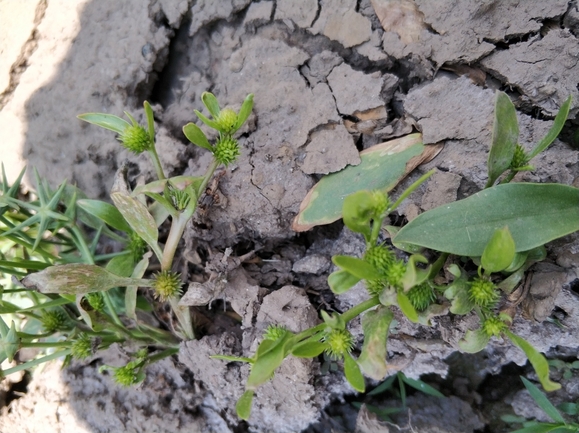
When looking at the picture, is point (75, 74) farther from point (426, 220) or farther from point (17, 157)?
point (426, 220)

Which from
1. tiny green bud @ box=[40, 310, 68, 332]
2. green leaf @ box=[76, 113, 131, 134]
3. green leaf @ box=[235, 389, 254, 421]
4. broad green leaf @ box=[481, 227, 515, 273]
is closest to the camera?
broad green leaf @ box=[481, 227, 515, 273]

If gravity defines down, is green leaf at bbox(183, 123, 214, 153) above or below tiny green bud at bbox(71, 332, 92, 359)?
above

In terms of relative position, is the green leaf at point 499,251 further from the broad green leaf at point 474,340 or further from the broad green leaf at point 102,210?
the broad green leaf at point 102,210

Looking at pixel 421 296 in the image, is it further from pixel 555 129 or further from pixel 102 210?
pixel 102 210

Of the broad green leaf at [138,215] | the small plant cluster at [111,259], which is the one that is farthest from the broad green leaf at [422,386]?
the broad green leaf at [138,215]

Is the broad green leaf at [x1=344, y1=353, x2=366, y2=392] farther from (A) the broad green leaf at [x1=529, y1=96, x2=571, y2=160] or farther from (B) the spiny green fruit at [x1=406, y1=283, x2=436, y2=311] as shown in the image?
(A) the broad green leaf at [x1=529, y1=96, x2=571, y2=160]

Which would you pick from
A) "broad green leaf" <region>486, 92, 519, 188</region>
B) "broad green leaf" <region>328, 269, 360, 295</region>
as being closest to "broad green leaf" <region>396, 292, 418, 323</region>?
"broad green leaf" <region>328, 269, 360, 295</region>
